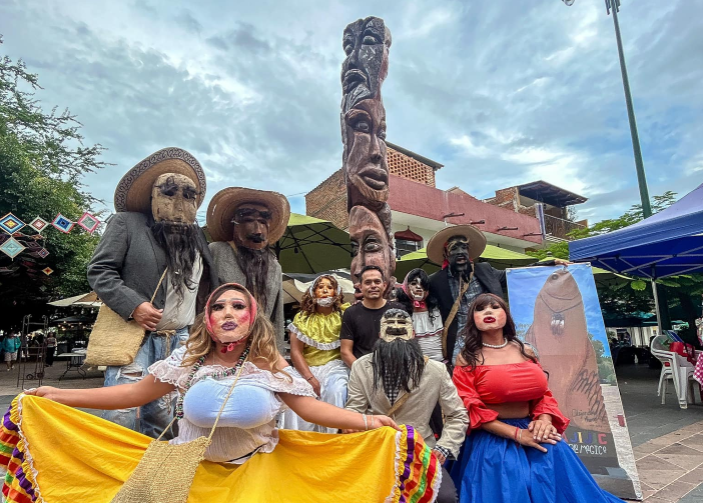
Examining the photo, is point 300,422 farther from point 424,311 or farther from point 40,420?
point 40,420

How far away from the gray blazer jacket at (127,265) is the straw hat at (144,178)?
0.11m

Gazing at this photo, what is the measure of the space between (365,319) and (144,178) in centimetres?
176

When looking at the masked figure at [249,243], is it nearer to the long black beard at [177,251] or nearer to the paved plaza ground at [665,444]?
the long black beard at [177,251]

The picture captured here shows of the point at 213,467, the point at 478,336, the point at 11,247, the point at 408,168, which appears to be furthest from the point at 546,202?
the point at 213,467

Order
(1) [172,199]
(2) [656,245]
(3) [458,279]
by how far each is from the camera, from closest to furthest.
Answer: (1) [172,199] < (3) [458,279] < (2) [656,245]

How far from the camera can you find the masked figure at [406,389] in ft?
8.40

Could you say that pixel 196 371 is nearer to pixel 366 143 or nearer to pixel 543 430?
pixel 543 430

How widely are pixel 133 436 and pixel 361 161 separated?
3.88m

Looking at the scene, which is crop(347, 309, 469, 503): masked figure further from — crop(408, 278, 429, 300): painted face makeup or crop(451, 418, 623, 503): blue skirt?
crop(408, 278, 429, 300): painted face makeup

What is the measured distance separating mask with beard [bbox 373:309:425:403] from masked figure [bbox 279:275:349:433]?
2.43 feet

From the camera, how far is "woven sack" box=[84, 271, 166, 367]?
2604 mm

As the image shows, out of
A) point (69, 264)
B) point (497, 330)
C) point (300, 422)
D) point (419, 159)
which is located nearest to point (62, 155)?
point (69, 264)

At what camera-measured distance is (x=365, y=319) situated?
11.2 ft

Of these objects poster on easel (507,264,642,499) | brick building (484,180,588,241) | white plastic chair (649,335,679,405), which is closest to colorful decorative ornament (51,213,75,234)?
poster on easel (507,264,642,499)
